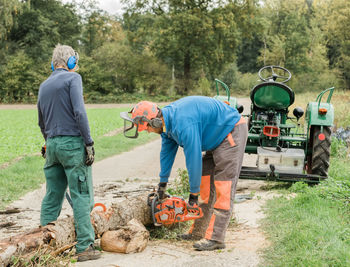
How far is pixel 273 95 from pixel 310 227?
3.39 meters

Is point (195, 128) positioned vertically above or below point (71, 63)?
below

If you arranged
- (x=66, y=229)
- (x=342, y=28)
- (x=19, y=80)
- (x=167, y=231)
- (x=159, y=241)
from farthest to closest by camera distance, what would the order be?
(x=342, y=28), (x=19, y=80), (x=167, y=231), (x=159, y=241), (x=66, y=229)

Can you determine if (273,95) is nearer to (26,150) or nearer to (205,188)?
(205,188)

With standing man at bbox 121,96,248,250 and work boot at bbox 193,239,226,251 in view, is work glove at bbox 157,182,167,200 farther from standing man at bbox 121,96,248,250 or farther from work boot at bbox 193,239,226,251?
work boot at bbox 193,239,226,251

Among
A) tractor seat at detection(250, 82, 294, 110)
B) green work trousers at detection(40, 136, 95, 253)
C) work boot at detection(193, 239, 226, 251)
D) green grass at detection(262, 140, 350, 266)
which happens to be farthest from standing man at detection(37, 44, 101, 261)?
tractor seat at detection(250, 82, 294, 110)

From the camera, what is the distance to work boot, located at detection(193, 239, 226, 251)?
458 cm

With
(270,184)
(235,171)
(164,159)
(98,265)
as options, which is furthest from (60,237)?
(270,184)

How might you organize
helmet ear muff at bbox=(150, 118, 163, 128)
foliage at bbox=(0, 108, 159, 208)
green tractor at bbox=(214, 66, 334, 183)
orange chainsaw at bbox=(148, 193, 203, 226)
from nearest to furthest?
helmet ear muff at bbox=(150, 118, 163, 128)
orange chainsaw at bbox=(148, 193, 203, 226)
green tractor at bbox=(214, 66, 334, 183)
foliage at bbox=(0, 108, 159, 208)

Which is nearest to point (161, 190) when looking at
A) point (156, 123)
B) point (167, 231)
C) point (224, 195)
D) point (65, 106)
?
point (167, 231)

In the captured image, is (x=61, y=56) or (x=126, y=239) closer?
(x=61, y=56)

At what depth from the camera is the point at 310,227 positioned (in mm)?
4723

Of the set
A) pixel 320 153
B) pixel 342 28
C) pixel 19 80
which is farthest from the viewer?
pixel 342 28

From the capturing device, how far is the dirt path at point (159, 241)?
4281 mm

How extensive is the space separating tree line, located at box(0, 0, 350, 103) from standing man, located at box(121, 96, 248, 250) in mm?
35017
